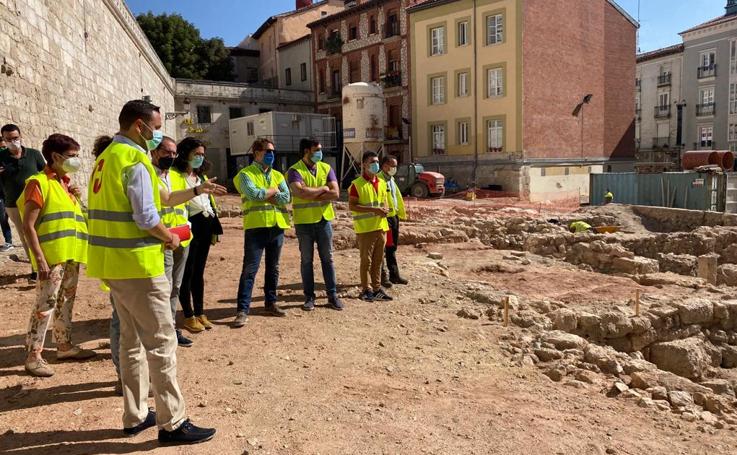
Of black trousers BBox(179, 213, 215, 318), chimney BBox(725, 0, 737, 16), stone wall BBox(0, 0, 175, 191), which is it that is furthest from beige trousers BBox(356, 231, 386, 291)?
chimney BBox(725, 0, 737, 16)

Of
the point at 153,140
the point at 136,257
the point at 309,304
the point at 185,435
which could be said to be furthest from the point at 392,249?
the point at 136,257

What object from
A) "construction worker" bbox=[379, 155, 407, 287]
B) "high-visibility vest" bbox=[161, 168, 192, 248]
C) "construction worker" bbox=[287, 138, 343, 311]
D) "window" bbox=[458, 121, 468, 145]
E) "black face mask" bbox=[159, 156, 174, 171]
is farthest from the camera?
"window" bbox=[458, 121, 468, 145]

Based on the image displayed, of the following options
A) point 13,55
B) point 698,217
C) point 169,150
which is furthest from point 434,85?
point 169,150

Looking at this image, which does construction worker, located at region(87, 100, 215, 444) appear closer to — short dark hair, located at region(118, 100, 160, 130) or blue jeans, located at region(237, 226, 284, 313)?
short dark hair, located at region(118, 100, 160, 130)

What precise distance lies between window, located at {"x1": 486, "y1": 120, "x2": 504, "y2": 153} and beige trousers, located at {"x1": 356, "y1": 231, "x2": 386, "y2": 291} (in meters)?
24.2

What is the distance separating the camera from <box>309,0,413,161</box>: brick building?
3481 centimetres

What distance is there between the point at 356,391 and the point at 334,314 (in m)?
2.23

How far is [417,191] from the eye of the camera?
27359mm

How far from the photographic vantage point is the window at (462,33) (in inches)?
1218

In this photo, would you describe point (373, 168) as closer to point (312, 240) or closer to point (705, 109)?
point (312, 240)

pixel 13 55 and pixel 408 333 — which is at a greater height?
pixel 13 55

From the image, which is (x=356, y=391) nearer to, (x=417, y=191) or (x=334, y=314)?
(x=334, y=314)

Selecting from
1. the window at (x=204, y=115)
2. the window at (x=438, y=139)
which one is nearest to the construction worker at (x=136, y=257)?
the window at (x=438, y=139)

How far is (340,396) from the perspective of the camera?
434 centimetres
